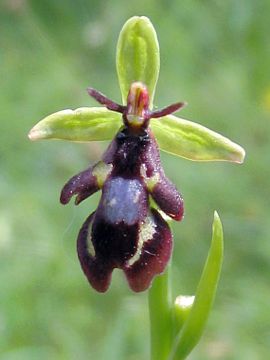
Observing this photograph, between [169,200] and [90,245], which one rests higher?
[169,200]

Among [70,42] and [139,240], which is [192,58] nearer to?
[70,42]

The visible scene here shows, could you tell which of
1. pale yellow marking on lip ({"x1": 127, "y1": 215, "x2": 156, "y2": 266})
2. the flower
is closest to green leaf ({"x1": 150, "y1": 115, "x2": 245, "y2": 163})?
the flower

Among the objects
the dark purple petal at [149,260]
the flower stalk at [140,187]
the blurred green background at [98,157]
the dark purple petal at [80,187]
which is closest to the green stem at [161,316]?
the flower stalk at [140,187]

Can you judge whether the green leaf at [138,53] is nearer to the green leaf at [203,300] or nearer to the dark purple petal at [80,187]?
the dark purple petal at [80,187]

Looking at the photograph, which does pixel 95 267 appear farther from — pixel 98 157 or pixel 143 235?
pixel 98 157

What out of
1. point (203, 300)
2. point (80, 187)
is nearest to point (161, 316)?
point (203, 300)

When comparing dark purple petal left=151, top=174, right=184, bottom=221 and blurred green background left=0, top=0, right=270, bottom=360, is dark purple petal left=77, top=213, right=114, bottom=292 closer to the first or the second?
dark purple petal left=151, top=174, right=184, bottom=221

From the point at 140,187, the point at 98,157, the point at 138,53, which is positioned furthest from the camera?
the point at 98,157
